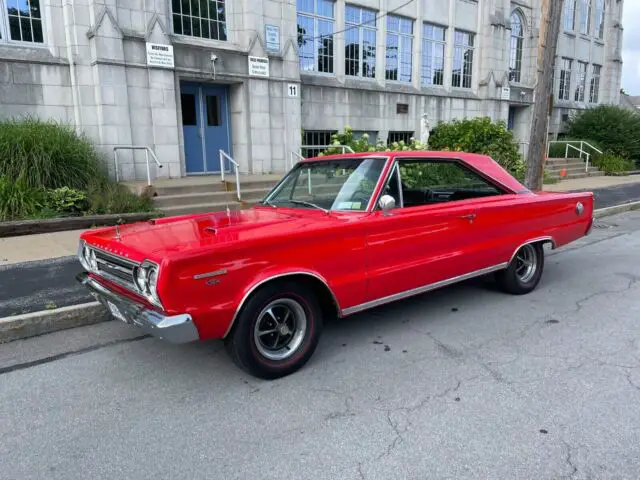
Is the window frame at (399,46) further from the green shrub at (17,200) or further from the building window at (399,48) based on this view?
the green shrub at (17,200)

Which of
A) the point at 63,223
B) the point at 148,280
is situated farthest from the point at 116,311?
the point at 63,223

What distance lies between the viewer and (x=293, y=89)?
1398cm

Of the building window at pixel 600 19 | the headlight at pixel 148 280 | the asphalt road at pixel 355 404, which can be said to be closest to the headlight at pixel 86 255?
the asphalt road at pixel 355 404

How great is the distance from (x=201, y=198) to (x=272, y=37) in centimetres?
548

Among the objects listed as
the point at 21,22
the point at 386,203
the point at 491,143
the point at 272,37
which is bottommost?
the point at 386,203

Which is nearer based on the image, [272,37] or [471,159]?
[471,159]

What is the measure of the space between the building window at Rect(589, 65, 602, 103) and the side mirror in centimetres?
3198

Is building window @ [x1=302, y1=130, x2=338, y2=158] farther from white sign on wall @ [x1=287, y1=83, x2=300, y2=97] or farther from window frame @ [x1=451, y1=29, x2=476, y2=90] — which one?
window frame @ [x1=451, y1=29, x2=476, y2=90]

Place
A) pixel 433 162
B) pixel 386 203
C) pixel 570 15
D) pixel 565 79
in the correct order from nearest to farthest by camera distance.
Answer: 1. pixel 386 203
2. pixel 433 162
3. pixel 570 15
4. pixel 565 79

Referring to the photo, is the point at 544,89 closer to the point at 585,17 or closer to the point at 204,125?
the point at 204,125

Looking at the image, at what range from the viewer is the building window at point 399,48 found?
18234 millimetres

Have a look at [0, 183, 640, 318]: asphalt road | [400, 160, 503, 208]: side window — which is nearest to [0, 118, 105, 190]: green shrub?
[0, 183, 640, 318]: asphalt road

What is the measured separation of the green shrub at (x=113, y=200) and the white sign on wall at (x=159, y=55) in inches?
129

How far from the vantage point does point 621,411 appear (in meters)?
3.19
